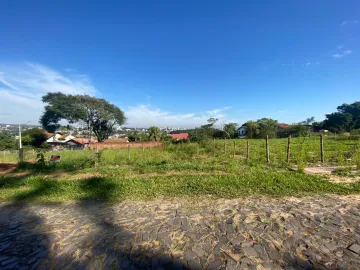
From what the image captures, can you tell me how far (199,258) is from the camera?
244cm

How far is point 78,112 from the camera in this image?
33.7 metres

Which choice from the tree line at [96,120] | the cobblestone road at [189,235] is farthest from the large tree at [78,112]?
the cobblestone road at [189,235]

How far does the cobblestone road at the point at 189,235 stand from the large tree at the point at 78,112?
34297 mm

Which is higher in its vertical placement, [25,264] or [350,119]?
[350,119]

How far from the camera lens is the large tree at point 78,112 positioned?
33625mm

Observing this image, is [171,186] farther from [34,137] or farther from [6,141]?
[34,137]

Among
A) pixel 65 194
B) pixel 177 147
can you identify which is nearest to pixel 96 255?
pixel 65 194

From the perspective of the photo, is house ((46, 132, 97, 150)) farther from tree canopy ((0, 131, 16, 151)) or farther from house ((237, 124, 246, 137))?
house ((237, 124, 246, 137))

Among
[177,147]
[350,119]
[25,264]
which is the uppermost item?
→ [350,119]

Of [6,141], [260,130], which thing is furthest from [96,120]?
[260,130]

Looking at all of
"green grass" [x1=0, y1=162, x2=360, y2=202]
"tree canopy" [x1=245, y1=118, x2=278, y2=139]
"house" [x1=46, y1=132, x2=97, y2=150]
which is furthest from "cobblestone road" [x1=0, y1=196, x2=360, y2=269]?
"house" [x1=46, y1=132, x2=97, y2=150]

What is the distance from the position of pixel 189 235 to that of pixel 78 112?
1439 inches

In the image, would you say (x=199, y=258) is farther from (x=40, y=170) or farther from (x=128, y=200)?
(x=40, y=170)

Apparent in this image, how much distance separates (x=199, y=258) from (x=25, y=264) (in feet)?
7.75
